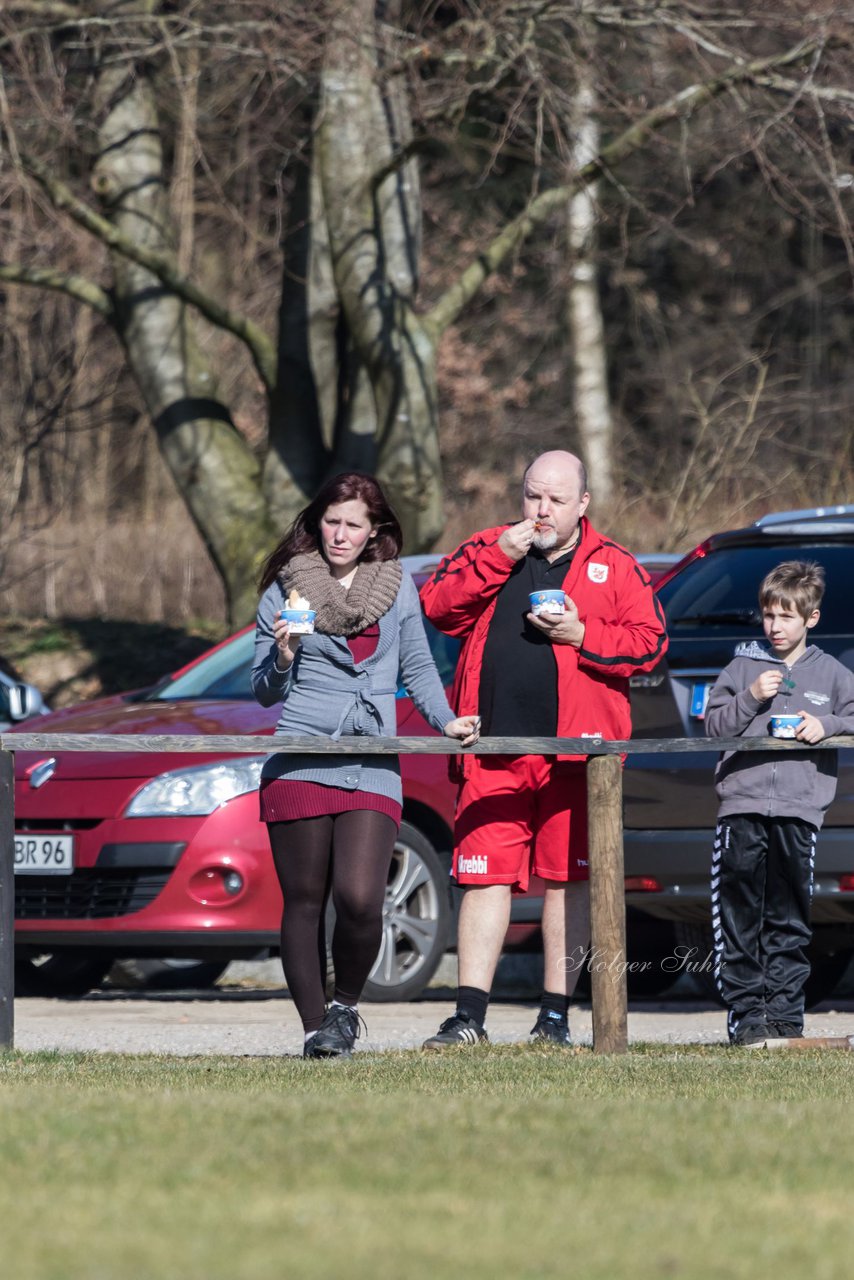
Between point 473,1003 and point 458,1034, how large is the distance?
5.2 inches

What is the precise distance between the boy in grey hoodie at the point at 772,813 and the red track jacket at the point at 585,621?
0.45 meters

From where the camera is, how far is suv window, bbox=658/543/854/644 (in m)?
8.62

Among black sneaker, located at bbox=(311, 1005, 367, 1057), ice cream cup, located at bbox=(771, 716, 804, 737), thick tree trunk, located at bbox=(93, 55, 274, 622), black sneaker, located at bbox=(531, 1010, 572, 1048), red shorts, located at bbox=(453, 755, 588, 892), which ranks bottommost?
black sneaker, located at bbox=(531, 1010, 572, 1048)

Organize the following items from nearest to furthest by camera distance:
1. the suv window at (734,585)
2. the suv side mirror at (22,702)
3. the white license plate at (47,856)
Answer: the suv window at (734,585) → the white license plate at (47,856) → the suv side mirror at (22,702)

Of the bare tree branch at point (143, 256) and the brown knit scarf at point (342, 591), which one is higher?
the bare tree branch at point (143, 256)

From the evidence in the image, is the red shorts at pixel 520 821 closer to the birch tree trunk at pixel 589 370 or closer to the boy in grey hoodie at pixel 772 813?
the boy in grey hoodie at pixel 772 813

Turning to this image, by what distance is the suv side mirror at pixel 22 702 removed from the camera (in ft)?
36.6

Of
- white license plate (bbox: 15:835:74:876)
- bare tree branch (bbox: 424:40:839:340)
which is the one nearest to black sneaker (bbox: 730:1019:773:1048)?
white license plate (bbox: 15:835:74:876)

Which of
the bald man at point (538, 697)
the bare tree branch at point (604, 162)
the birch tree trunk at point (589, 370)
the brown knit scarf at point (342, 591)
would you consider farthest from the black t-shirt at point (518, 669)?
the birch tree trunk at point (589, 370)

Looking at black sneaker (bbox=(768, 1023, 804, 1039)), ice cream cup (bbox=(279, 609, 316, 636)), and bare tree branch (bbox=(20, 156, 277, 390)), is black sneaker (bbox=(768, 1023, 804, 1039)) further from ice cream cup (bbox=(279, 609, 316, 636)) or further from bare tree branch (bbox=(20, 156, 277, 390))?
bare tree branch (bbox=(20, 156, 277, 390))

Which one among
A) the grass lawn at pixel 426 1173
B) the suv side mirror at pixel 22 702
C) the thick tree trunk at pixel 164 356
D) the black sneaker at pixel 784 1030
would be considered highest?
the thick tree trunk at pixel 164 356

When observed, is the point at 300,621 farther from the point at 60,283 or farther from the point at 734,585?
the point at 60,283

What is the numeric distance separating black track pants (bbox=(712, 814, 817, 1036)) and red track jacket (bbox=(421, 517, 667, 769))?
61 centimetres

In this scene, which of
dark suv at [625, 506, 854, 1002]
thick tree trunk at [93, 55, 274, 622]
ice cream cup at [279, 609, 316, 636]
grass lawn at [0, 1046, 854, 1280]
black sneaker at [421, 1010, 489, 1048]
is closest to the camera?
grass lawn at [0, 1046, 854, 1280]
